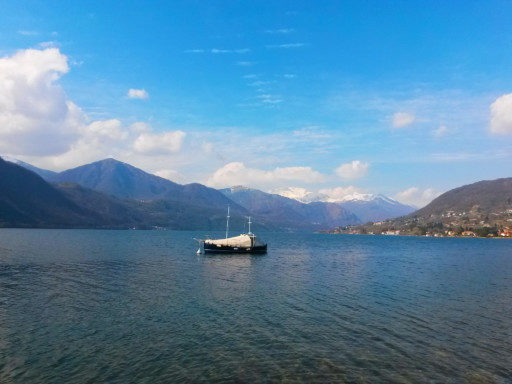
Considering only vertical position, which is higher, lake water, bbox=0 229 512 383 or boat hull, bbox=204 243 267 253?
boat hull, bbox=204 243 267 253

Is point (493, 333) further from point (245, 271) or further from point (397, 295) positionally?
point (245, 271)

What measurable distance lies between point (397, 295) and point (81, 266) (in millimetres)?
77753

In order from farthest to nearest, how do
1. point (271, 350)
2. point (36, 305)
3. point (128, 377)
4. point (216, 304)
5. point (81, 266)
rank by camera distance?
point (81, 266) < point (216, 304) < point (36, 305) < point (271, 350) < point (128, 377)

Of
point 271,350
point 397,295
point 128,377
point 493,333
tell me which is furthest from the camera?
point 397,295

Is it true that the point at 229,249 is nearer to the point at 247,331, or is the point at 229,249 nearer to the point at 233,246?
the point at 233,246

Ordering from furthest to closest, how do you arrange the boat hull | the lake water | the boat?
1. the boat
2. the boat hull
3. the lake water

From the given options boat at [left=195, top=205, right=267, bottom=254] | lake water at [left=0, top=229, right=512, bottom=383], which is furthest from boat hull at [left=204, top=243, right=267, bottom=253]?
lake water at [left=0, top=229, right=512, bottom=383]

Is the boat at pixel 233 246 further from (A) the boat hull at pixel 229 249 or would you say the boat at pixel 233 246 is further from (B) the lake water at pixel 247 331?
(B) the lake water at pixel 247 331

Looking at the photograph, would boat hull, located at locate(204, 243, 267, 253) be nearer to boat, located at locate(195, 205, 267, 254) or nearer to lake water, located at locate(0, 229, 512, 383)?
boat, located at locate(195, 205, 267, 254)

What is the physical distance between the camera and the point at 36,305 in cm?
4728

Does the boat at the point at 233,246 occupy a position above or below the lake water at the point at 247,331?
above

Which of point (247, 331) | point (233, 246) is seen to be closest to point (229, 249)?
point (233, 246)

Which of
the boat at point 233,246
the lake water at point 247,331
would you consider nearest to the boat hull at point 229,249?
the boat at point 233,246

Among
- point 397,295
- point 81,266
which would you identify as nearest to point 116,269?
point 81,266
